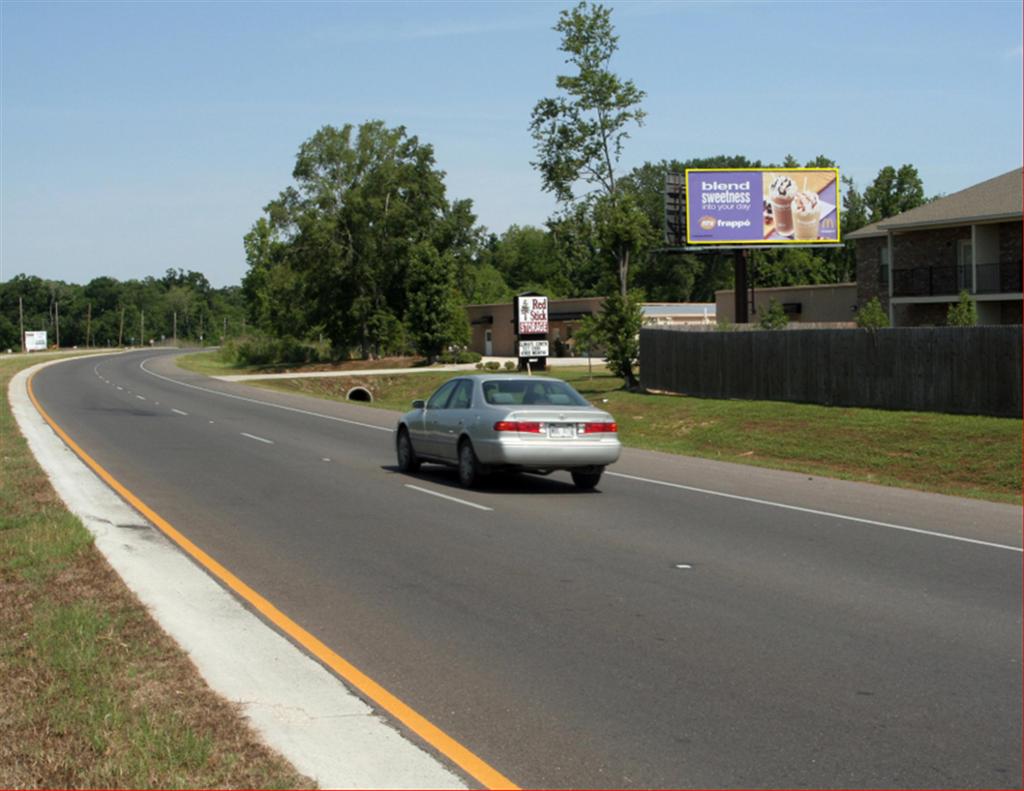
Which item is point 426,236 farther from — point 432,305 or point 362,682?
point 362,682

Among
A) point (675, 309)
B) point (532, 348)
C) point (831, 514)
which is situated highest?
point (675, 309)

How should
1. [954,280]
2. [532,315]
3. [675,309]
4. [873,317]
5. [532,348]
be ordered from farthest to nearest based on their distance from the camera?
[675,309]
[532,315]
[532,348]
[954,280]
[873,317]

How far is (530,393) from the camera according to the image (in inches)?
672

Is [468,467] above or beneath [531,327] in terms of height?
beneath

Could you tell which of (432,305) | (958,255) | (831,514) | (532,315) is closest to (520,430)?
(831,514)

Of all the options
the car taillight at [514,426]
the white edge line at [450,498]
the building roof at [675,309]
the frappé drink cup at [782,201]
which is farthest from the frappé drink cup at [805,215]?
the white edge line at [450,498]

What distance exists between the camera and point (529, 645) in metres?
7.80

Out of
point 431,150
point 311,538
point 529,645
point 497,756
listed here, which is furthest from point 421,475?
point 431,150

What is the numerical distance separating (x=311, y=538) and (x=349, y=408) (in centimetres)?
2709

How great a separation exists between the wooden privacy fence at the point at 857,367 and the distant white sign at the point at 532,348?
62.1ft

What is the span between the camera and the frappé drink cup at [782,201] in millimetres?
53312

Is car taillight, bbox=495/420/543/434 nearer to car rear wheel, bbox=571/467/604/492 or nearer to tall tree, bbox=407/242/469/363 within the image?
car rear wheel, bbox=571/467/604/492

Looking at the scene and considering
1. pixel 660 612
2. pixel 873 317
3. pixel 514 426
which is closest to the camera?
pixel 660 612

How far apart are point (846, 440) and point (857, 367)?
4382 mm
